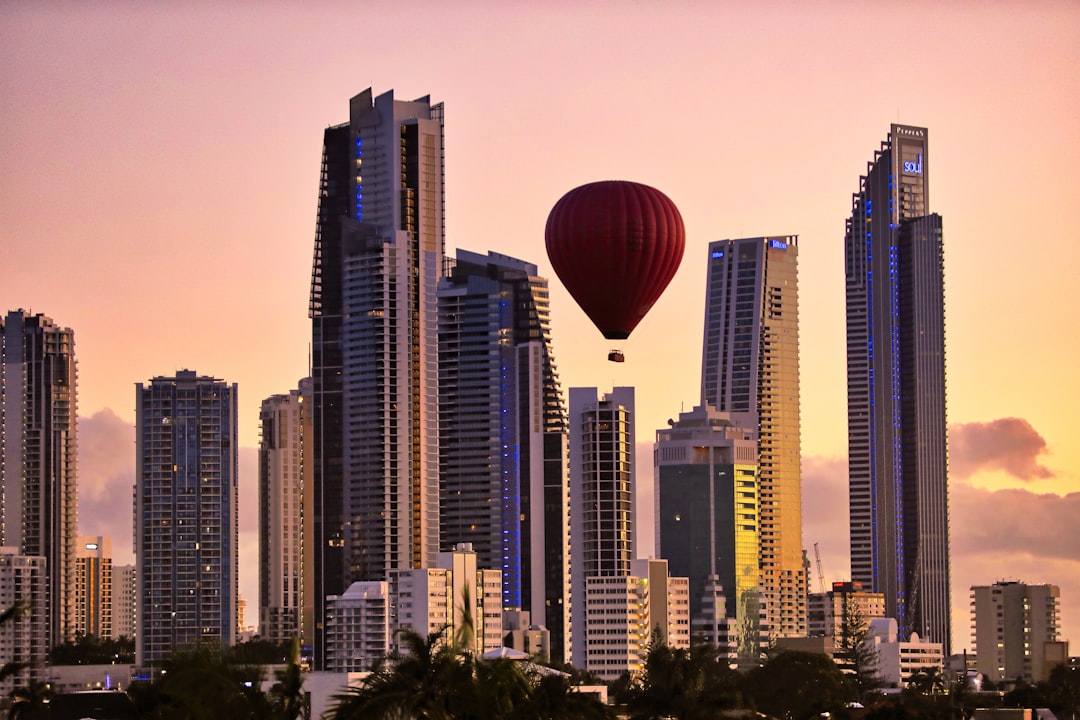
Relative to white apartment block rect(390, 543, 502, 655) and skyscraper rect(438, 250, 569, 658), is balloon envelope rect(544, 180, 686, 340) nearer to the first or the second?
white apartment block rect(390, 543, 502, 655)

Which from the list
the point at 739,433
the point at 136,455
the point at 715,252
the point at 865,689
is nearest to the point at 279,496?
the point at 136,455

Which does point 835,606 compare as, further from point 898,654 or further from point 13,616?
point 13,616

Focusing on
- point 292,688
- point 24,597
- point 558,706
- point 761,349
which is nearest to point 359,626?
point 24,597

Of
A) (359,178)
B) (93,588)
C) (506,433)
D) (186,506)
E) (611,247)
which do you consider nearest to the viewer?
(611,247)

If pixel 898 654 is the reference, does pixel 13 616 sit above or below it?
above

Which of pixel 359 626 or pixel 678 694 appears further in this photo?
pixel 359 626

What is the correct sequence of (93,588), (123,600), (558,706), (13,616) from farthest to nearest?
1. (123,600)
2. (93,588)
3. (558,706)
4. (13,616)

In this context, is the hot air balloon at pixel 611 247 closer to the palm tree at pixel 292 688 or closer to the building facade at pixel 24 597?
the palm tree at pixel 292 688
